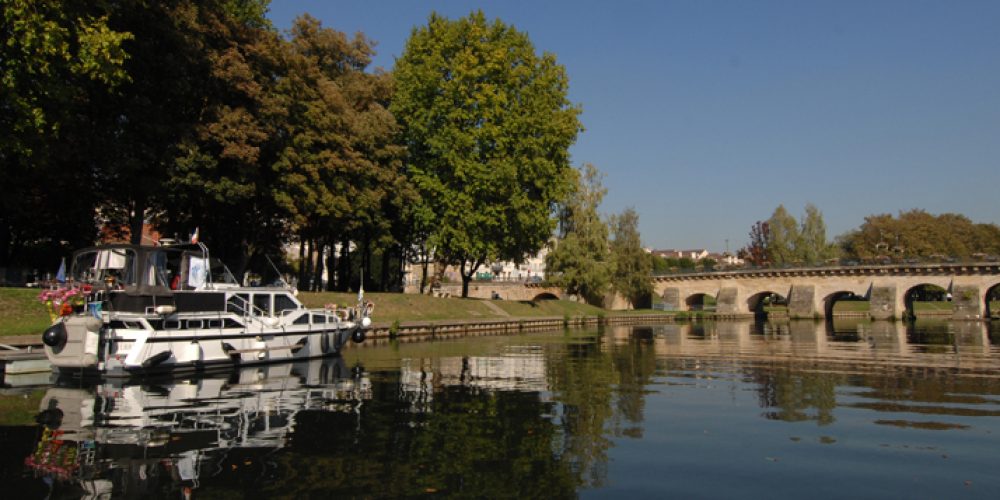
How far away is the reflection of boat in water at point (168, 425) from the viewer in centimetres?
1183

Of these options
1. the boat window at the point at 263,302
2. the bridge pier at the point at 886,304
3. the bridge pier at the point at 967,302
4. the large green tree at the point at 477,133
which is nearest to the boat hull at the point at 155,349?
the boat window at the point at 263,302

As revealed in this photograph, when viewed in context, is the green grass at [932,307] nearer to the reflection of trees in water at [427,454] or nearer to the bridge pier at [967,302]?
the bridge pier at [967,302]

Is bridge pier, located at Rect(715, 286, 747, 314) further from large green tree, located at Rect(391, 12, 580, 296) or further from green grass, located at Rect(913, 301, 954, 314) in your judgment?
large green tree, located at Rect(391, 12, 580, 296)

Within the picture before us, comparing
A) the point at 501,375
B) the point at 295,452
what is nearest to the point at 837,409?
the point at 501,375

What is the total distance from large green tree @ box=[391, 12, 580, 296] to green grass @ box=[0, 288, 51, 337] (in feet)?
91.6

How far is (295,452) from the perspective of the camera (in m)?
13.3

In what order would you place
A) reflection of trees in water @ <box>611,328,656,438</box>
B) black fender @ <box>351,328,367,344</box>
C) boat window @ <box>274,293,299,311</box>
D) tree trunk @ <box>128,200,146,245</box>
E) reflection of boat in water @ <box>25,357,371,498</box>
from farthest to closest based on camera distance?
1. tree trunk @ <box>128,200,146,245</box>
2. black fender @ <box>351,328,367,344</box>
3. boat window @ <box>274,293,299,311</box>
4. reflection of trees in water @ <box>611,328,656,438</box>
5. reflection of boat in water @ <box>25,357,371,498</box>

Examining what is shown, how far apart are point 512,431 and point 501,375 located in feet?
34.5

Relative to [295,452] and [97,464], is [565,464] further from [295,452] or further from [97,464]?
[97,464]

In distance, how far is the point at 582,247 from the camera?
247 feet

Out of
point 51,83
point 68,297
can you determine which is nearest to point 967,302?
point 68,297

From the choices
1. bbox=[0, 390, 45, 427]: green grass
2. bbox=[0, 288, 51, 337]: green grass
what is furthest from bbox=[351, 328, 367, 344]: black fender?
bbox=[0, 390, 45, 427]: green grass

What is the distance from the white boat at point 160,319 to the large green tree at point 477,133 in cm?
2646

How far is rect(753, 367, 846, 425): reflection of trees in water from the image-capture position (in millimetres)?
17516
